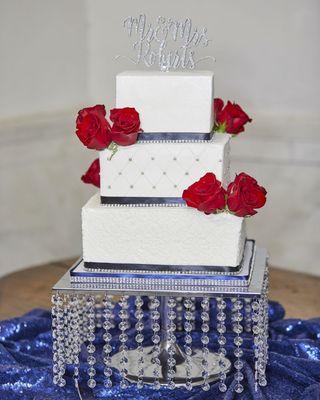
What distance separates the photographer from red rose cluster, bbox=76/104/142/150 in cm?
316

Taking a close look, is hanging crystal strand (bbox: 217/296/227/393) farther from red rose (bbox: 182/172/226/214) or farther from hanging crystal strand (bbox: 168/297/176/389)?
red rose (bbox: 182/172/226/214)

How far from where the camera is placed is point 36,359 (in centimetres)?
361

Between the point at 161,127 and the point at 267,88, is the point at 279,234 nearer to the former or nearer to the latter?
the point at 267,88

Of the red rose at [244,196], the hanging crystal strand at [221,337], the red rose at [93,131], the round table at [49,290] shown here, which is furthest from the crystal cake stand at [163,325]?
the round table at [49,290]

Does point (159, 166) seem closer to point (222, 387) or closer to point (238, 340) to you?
point (238, 340)

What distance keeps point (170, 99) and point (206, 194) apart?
36cm

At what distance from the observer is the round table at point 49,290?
4.73 meters

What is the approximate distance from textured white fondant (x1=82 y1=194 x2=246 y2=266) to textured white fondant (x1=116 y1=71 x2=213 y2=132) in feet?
0.94

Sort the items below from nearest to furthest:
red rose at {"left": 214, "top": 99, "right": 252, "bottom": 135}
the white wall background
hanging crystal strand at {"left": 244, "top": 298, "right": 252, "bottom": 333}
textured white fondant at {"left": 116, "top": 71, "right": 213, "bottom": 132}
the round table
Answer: textured white fondant at {"left": 116, "top": 71, "right": 213, "bottom": 132} → red rose at {"left": 214, "top": 99, "right": 252, "bottom": 135} → hanging crystal strand at {"left": 244, "top": 298, "right": 252, "bottom": 333} → the round table → the white wall background

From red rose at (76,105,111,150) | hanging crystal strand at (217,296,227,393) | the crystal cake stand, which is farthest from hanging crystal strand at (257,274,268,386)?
red rose at (76,105,111,150)

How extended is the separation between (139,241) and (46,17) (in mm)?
2647

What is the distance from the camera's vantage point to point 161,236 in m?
3.24

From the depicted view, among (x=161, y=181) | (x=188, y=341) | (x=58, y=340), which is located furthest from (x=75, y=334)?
(x=161, y=181)

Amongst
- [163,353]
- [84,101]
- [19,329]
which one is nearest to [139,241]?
[163,353]
